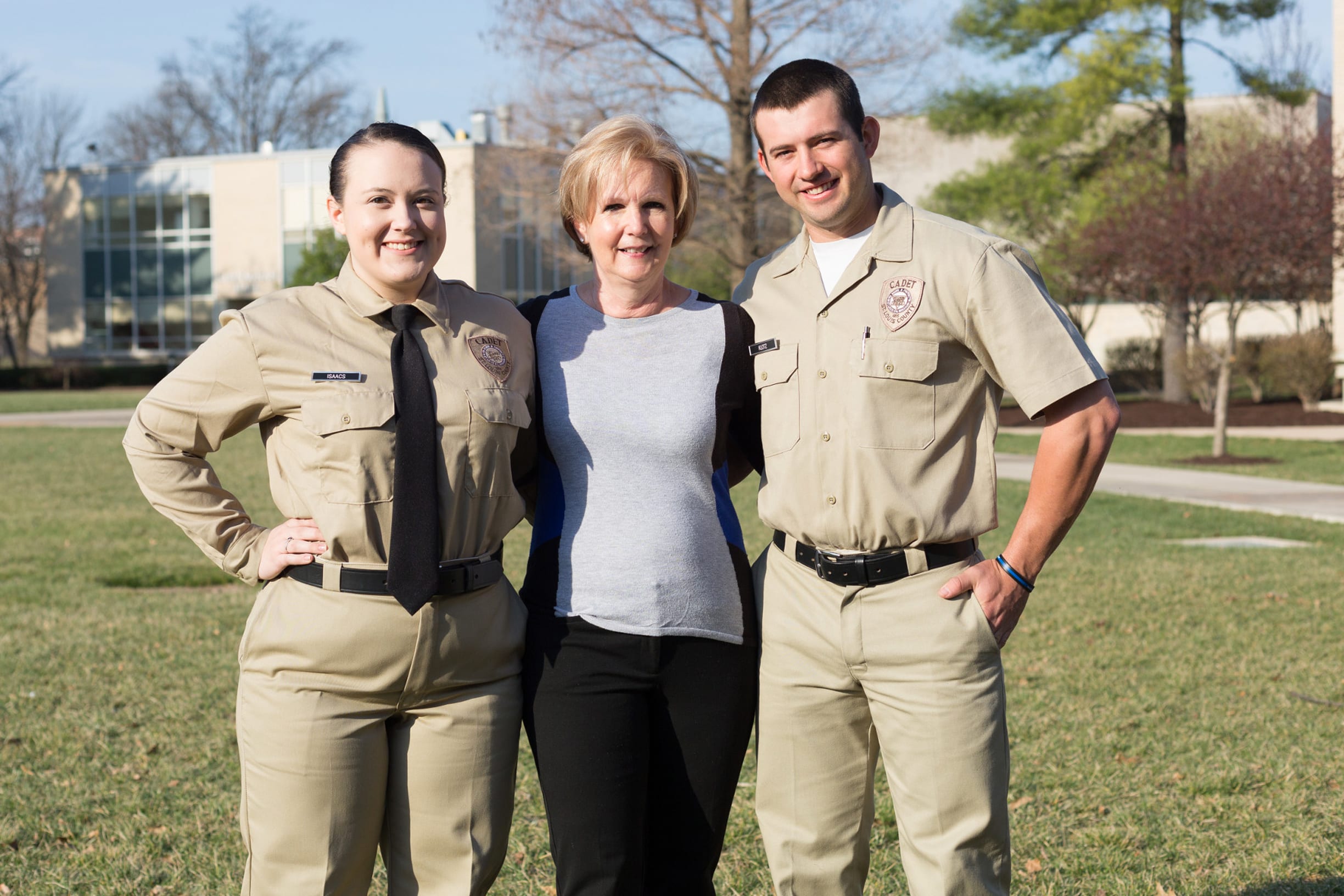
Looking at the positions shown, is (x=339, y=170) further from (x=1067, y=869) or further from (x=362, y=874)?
(x=1067, y=869)

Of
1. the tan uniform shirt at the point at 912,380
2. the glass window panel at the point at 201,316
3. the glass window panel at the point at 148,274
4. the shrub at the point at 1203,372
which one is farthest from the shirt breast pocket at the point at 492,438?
the glass window panel at the point at 148,274

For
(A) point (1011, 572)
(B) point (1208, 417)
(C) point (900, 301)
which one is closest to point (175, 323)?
(B) point (1208, 417)

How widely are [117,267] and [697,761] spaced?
54.3 m

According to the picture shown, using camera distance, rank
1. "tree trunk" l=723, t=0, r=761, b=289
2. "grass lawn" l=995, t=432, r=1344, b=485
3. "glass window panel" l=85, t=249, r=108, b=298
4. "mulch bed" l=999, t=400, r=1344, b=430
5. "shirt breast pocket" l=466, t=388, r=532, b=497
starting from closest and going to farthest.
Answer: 1. "shirt breast pocket" l=466, t=388, r=532, b=497
2. "grass lawn" l=995, t=432, r=1344, b=485
3. "tree trunk" l=723, t=0, r=761, b=289
4. "mulch bed" l=999, t=400, r=1344, b=430
5. "glass window panel" l=85, t=249, r=108, b=298

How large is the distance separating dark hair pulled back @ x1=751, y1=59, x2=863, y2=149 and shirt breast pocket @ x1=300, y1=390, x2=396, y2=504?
44.6 inches

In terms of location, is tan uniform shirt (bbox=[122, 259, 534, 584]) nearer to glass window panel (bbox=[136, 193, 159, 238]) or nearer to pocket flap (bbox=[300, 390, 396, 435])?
pocket flap (bbox=[300, 390, 396, 435])

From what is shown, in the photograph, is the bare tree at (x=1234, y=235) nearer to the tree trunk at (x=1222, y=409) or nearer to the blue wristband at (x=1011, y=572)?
the tree trunk at (x=1222, y=409)

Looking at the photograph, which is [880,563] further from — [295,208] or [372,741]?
[295,208]

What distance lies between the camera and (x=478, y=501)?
9.30 feet

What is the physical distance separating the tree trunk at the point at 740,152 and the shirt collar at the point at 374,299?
61.0ft

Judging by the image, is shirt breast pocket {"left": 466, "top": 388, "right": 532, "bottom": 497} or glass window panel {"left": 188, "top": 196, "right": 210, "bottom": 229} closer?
shirt breast pocket {"left": 466, "top": 388, "right": 532, "bottom": 497}

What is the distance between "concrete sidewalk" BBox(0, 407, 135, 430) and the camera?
84.1 ft

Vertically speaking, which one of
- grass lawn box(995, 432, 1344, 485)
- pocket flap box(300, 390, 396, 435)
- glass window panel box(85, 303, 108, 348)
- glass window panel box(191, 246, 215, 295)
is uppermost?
glass window panel box(191, 246, 215, 295)

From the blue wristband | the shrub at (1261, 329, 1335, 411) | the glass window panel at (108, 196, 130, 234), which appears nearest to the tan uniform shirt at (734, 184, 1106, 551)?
the blue wristband
